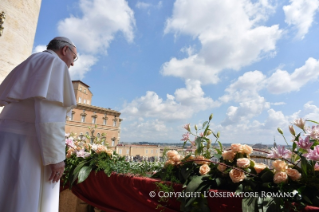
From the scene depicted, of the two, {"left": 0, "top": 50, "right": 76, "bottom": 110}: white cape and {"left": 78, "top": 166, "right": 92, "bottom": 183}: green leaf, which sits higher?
{"left": 0, "top": 50, "right": 76, "bottom": 110}: white cape

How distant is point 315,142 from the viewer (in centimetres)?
112

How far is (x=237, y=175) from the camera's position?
1.11 m

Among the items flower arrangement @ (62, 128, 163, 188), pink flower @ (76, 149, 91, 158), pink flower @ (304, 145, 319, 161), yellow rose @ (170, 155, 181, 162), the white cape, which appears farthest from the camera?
pink flower @ (76, 149, 91, 158)

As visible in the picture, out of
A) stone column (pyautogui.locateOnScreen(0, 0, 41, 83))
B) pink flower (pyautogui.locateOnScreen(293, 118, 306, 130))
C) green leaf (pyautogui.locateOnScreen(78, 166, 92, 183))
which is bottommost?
green leaf (pyautogui.locateOnScreen(78, 166, 92, 183))

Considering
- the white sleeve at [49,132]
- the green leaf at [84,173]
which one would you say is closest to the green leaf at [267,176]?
the white sleeve at [49,132]

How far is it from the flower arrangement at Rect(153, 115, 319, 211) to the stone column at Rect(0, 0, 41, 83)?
441cm

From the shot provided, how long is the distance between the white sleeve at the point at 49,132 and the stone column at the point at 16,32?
11.3 ft

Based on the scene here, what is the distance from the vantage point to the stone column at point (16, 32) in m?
4.02

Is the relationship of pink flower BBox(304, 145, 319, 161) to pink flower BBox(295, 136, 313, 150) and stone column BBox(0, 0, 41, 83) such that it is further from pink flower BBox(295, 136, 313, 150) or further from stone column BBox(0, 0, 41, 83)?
stone column BBox(0, 0, 41, 83)

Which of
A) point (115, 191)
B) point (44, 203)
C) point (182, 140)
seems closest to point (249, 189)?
point (182, 140)

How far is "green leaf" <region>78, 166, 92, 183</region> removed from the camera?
1851 mm

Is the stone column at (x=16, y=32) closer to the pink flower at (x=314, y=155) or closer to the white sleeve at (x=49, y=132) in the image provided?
the white sleeve at (x=49, y=132)

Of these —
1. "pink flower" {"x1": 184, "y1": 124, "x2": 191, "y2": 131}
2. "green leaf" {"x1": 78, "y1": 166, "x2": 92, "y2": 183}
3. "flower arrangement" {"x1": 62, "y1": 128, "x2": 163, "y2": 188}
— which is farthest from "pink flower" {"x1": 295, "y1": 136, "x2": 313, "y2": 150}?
"green leaf" {"x1": 78, "y1": 166, "x2": 92, "y2": 183}

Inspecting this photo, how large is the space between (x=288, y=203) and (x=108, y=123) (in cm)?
3750
